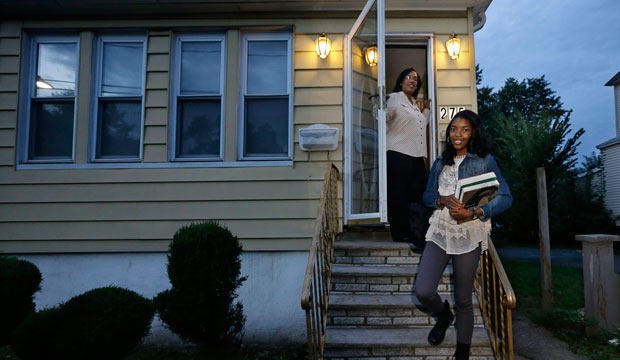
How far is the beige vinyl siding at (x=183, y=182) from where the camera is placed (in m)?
4.18

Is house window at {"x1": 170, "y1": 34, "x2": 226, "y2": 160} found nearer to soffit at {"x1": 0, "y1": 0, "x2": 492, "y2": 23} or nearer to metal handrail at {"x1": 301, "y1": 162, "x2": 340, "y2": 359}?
soffit at {"x1": 0, "y1": 0, "x2": 492, "y2": 23}

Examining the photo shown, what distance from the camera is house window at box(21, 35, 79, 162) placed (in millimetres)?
4434

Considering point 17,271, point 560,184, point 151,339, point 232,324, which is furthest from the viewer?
point 560,184

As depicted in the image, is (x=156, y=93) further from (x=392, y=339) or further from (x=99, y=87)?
(x=392, y=339)

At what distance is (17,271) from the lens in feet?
9.29

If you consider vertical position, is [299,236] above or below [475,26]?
below

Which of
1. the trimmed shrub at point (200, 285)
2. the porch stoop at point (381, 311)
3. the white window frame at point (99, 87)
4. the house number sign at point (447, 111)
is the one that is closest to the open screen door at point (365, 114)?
the porch stoop at point (381, 311)

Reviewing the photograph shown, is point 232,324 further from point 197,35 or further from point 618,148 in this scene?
point 618,148

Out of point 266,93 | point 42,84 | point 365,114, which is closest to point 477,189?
point 365,114

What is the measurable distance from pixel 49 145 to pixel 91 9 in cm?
163

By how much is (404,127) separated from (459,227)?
1.46 m

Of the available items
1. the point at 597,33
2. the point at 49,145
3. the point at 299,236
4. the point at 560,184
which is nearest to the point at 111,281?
the point at 49,145

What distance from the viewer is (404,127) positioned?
142 inches

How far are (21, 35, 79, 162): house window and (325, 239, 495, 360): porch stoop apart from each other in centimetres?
347
